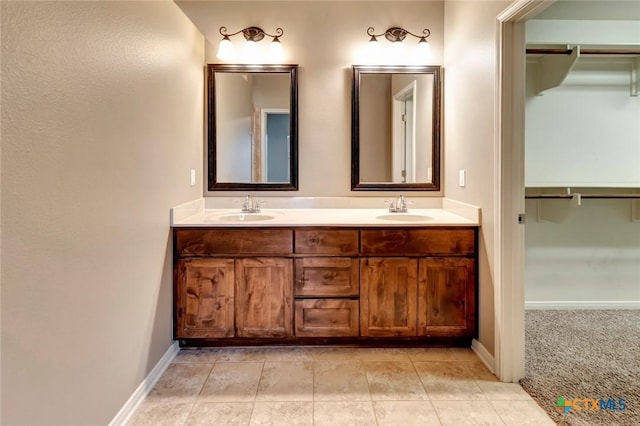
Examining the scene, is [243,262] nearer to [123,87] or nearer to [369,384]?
[369,384]

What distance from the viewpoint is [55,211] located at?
116 centimetres

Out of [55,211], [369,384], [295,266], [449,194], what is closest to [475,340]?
[369,384]

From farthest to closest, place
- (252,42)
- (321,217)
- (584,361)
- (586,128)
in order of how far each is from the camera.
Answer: (586,128) → (252,42) → (321,217) → (584,361)

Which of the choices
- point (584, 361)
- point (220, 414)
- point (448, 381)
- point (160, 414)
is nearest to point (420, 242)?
point (448, 381)

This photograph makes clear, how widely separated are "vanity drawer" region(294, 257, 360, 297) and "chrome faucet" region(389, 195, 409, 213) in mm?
655

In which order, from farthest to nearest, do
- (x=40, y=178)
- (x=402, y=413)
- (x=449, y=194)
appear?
(x=449, y=194)
(x=402, y=413)
(x=40, y=178)

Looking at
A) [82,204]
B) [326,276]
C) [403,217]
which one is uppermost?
[82,204]

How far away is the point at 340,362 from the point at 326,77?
202 centimetres

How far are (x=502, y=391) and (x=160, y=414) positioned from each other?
1676 millimetres

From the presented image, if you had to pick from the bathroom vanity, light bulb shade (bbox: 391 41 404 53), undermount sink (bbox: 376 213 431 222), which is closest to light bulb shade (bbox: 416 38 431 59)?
light bulb shade (bbox: 391 41 404 53)

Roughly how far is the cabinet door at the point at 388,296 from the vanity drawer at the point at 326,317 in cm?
6

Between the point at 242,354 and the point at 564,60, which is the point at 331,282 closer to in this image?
the point at 242,354

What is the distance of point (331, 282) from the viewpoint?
2270 millimetres

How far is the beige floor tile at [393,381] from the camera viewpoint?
1835 mm
